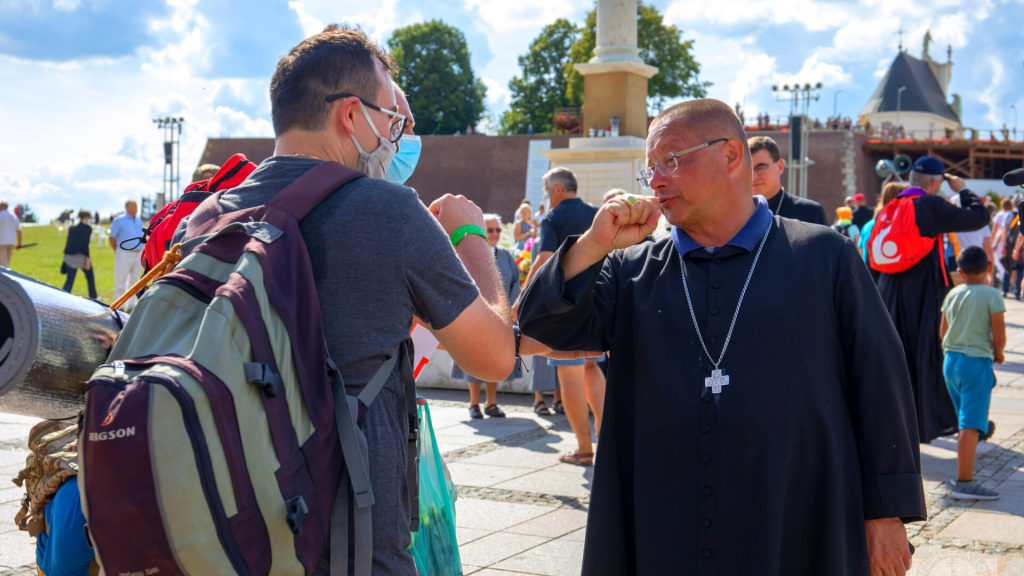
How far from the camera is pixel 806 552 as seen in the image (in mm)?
2236

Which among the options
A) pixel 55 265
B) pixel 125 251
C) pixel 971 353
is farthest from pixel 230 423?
pixel 55 265

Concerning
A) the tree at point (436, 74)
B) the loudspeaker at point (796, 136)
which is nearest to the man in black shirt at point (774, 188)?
the loudspeaker at point (796, 136)

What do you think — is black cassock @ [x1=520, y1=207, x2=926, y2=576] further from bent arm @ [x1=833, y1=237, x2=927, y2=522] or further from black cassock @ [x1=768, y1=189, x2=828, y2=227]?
black cassock @ [x1=768, y1=189, x2=828, y2=227]

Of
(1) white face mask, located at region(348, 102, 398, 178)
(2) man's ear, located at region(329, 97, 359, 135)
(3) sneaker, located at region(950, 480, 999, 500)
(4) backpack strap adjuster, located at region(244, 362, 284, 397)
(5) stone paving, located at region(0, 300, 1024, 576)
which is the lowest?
(5) stone paving, located at region(0, 300, 1024, 576)

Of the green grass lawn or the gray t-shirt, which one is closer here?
the gray t-shirt

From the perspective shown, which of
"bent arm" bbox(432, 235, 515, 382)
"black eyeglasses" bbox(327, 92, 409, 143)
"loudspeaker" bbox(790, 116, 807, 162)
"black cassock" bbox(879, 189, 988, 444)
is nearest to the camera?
"bent arm" bbox(432, 235, 515, 382)

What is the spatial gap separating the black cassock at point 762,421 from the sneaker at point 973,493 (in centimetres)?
365

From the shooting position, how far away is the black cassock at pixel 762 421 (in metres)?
2.20

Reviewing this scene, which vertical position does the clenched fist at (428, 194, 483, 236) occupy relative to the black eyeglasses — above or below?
below

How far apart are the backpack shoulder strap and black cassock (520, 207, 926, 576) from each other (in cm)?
68

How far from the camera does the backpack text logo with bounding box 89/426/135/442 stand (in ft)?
4.48

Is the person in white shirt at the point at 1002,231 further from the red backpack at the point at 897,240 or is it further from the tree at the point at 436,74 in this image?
the tree at the point at 436,74

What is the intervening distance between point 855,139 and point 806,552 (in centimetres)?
4825

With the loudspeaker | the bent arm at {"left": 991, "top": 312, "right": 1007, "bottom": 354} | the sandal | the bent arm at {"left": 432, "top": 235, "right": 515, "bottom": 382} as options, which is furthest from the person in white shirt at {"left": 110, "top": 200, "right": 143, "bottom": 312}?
the loudspeaker
